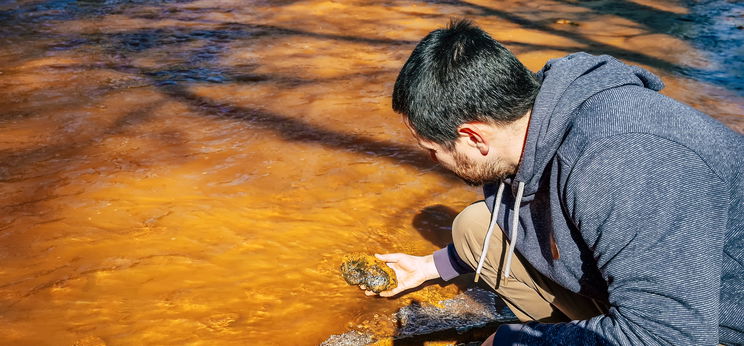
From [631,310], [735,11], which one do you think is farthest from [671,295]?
[735,11]

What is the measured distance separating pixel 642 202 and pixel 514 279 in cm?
85

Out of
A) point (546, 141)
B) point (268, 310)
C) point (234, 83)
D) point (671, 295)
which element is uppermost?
point (546, 141)

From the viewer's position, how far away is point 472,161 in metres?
1.73

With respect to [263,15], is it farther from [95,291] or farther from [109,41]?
[95,291]

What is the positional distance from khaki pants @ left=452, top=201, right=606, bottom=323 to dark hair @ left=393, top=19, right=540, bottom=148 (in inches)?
25.5

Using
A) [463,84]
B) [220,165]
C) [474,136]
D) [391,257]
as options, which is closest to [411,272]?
[391,257]

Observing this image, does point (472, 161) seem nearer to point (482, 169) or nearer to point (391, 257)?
point (482, 169)

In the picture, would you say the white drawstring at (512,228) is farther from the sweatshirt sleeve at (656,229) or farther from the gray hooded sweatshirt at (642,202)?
the sweatshirt sleeve at (656,229)

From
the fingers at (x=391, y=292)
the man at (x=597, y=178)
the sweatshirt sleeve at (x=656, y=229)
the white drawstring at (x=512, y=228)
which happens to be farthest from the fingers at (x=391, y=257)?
the sweatshirt sleeve at (x=656, y=229)

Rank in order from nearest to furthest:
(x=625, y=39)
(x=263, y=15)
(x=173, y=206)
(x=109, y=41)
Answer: (x=173, y=206), (x=109, y=41), (x=625, y=39), (x=263, y=15)

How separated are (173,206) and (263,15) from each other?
4.47 metres

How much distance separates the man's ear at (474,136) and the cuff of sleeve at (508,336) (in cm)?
47

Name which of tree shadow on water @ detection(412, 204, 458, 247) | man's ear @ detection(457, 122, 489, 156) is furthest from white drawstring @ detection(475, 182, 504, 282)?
tree shadow on water @ detection(412, 204, 458, 247)

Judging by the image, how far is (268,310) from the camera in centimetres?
245
